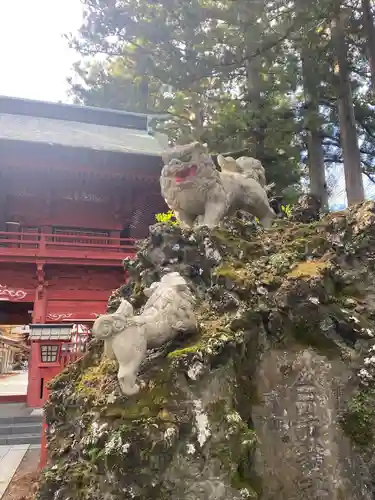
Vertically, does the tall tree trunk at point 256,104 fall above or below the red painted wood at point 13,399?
above

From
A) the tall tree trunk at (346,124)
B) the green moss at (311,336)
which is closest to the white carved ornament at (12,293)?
the tall tree trunk at (346,124)

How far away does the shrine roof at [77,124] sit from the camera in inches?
497

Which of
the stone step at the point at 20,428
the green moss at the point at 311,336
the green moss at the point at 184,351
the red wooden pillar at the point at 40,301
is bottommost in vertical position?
the stone step at the point at 20,428

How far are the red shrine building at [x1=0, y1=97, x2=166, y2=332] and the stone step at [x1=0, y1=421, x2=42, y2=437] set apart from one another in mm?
2874

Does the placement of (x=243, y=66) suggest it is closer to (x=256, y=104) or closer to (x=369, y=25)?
(x=256, y=104)

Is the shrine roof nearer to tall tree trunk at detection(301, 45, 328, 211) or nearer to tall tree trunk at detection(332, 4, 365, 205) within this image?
tall tree trunk at detection(301, 45, 328, 211)

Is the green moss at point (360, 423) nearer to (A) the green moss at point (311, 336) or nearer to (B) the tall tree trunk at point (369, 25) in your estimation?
(A) the green moss at point (311, 336)

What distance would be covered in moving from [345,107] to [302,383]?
7.38 metres

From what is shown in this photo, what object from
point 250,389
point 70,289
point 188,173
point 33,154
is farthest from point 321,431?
point 33,154

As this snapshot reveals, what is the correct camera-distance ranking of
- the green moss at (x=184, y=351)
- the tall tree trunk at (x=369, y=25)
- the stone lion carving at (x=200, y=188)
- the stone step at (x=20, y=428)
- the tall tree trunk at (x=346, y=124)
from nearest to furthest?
the green moss at (x=184, y=351) → the stone lion carving at (x=200, y=188) → the stone step at (x=20, y=428) → the tall tree trunk at (x=369, y=25) → the tall tree trunk at (x=346, y=124)

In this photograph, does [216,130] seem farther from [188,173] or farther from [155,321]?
[155,321]

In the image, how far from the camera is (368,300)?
3367 mm

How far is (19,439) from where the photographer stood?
7121 mm

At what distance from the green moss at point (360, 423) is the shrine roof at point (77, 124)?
10600 millimetres
